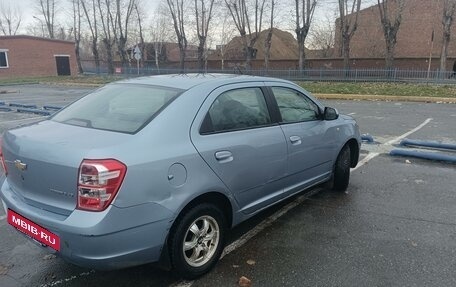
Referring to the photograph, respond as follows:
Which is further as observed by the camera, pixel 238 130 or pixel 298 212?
pixel 298 212

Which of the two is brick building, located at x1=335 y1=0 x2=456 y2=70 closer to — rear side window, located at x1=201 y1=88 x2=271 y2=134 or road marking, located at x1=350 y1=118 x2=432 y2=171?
road marking, located at x1=350 y1=118 x2=432 y2=171

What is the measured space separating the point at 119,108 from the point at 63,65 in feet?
147

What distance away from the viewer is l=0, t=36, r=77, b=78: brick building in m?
39.2

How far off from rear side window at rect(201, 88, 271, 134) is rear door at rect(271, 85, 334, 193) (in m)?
0.26

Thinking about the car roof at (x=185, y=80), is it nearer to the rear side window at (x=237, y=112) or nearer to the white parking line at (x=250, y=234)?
the rear side window at (x=237, y=112)

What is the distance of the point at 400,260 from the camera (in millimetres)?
3414

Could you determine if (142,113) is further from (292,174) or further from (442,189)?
(442,189)

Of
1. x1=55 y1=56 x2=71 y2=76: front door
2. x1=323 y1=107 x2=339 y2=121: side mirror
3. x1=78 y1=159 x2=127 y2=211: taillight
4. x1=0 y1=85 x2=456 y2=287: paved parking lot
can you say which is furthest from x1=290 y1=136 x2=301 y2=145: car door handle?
x1=55 y1=56 x2=71 y2=76: front door

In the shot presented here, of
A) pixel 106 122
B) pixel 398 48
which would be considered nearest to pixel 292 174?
pixel 106 122

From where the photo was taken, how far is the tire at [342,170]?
4.95 m

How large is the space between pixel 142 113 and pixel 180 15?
3594 cm

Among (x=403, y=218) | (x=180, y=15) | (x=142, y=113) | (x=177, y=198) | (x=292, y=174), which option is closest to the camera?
(x=177, y=198)

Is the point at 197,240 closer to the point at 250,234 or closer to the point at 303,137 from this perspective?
the point at 250,234

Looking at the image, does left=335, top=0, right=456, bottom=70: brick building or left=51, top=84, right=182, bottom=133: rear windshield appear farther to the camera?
left=335, top=0, right=456, bottom=70: brick building
